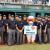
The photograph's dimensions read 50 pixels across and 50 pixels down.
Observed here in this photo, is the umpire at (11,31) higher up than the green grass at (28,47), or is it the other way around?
the umpire at (11,31)

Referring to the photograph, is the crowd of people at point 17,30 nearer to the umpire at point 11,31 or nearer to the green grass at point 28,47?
the umpire at point 11,31

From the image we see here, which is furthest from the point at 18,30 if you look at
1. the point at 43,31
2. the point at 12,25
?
the point at 43,31

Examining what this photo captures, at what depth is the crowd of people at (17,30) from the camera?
1800 centimetres

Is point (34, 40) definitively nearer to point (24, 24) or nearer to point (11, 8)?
point (24, 24)

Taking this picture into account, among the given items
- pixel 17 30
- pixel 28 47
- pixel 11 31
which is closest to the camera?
pixel 28 47

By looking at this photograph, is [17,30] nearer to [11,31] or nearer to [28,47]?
[11,31]

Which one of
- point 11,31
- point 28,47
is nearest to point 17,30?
point 11,31

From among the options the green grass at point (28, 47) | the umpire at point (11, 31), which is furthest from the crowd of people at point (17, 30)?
the green grass at point (28, 47)

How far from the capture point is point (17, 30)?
1816 cm

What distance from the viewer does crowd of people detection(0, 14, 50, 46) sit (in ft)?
59.1

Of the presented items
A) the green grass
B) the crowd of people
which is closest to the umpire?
the crowd of people

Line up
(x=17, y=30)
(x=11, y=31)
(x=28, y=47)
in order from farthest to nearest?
(x=17, y=30), (x=11, y=31), (x=28, y=47)

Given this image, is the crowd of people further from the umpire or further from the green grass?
the green grass

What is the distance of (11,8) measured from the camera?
2350 centimetres
